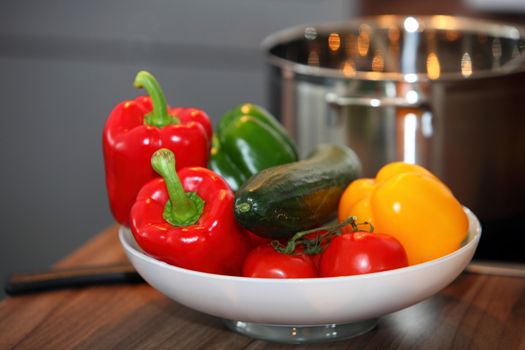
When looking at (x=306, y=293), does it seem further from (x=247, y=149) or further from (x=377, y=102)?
(x=377, y=102)

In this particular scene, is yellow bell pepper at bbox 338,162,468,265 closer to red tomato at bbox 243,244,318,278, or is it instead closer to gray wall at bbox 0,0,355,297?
red tomato at bbox 243,244,318,278

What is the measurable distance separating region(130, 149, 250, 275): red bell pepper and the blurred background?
5.21 ft

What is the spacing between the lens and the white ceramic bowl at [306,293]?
2.19 feet

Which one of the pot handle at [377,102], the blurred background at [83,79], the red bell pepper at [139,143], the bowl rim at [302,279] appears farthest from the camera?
the blurred background at [83,79]

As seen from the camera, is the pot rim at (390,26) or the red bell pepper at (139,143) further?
the pot rim at (390,26)

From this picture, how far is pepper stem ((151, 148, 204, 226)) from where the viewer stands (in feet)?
2.38

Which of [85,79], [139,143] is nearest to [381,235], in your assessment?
[139,143]

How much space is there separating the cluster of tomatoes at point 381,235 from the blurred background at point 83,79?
1578mm

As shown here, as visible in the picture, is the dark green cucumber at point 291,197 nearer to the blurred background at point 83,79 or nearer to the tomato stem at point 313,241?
the tomato stem at point 313,241

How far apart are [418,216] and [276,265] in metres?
0.14

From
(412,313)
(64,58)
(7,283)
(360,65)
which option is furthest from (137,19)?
(412,313)

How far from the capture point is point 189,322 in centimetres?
79

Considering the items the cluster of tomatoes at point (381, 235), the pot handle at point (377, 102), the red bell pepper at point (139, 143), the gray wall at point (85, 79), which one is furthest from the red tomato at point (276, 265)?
the gray wall at point (85, 79)

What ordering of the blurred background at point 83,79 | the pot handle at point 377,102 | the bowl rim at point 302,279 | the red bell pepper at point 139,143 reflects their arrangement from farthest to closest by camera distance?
the blurred background at point 83,79, the pot handle at point 377,102, the red bell pepper at point 139,143, the bowl rim at point 302,279
